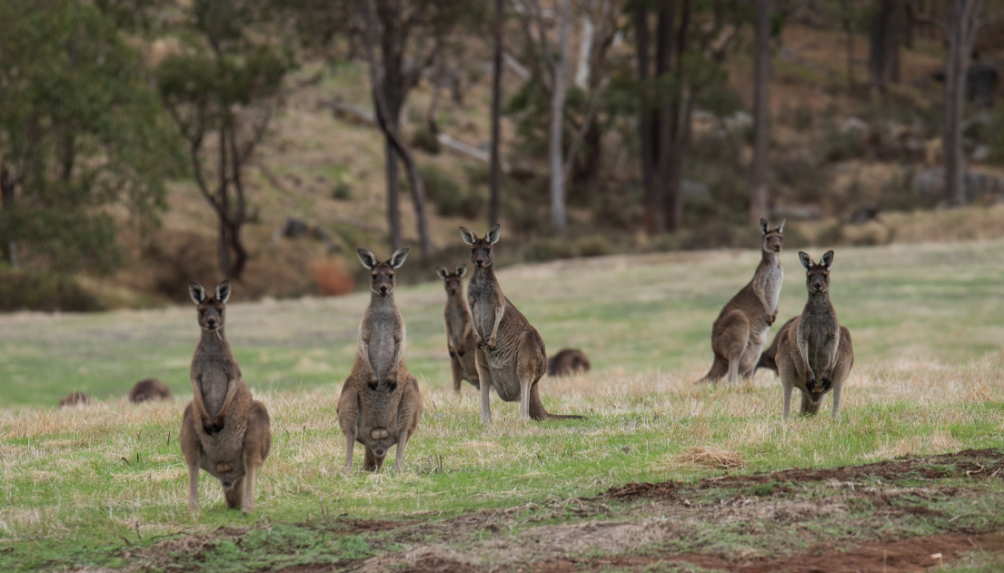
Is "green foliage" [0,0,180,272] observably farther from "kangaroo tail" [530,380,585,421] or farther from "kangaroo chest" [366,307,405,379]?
"kangaroo chest" [366,307,405,379]

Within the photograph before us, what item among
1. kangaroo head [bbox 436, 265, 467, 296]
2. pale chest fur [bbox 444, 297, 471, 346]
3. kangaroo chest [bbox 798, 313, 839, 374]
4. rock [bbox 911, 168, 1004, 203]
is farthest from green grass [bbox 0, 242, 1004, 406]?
rock [bbox 911, 168, 1004, 203]

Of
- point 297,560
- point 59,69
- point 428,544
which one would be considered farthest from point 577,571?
point 59,69

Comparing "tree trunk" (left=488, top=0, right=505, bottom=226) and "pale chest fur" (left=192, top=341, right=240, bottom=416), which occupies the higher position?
"tree trunk" (left=488, top=0, right=505, bottom=226)

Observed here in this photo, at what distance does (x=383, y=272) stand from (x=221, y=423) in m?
1.84

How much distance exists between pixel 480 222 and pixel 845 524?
43.2 m

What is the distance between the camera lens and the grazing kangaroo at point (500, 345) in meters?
8.70

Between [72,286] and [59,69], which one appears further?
[72,286]

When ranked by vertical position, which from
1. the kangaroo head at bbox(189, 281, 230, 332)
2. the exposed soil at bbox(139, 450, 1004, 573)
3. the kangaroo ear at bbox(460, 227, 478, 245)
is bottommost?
the exposed soil at bbox(139, 450, 1004, 573)

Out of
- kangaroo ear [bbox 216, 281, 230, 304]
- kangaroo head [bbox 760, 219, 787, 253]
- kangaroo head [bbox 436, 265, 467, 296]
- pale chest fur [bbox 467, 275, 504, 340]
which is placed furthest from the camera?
kangaroo head [bbox 760, 219, 787, 253]

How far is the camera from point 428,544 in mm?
5285

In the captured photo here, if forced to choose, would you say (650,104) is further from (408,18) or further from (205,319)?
(205,319)

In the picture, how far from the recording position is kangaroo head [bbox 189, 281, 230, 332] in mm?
5953

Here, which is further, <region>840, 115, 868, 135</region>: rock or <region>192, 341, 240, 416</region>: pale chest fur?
<region>840, 115, 868, 135</region>: rock

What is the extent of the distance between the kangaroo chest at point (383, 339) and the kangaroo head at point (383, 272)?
0.15 metres
